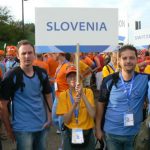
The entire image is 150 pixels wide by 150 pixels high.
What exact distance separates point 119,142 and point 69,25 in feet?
4.59

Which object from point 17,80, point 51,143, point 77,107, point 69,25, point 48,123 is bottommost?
point 51,143

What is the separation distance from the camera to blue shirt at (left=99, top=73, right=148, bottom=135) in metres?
4.20

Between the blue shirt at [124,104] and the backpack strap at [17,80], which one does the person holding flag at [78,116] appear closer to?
the blue shirt at [124,104]

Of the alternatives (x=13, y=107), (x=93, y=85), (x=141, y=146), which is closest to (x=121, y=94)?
(x=141, y=146)

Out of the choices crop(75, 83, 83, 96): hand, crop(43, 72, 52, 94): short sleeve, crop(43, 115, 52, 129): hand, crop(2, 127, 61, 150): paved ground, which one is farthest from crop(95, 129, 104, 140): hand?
crop(2, 127, 61, 150): paved ground

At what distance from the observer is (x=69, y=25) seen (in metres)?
4.48

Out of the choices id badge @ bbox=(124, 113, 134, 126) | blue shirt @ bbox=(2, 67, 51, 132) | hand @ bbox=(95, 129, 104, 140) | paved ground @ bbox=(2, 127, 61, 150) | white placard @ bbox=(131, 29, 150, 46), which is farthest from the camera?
white placard @ bbox=(131, 29, 150, 46)

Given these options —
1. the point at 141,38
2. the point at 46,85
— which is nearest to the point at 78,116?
the point at 46,85

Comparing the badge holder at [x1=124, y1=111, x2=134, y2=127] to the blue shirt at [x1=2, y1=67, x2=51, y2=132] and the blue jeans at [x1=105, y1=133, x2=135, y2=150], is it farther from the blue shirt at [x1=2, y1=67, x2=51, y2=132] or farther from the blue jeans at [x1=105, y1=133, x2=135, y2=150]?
the blue shirt at [x1=2, y1=67, x2=51, y2=132]

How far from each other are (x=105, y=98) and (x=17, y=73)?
985 mm

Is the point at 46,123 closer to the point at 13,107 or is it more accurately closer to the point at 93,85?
the point at 13,107

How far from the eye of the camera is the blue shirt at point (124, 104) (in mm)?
4199

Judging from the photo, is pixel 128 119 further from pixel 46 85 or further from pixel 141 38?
pixel 141 38

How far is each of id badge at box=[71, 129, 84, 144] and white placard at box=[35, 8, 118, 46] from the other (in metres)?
0.98
